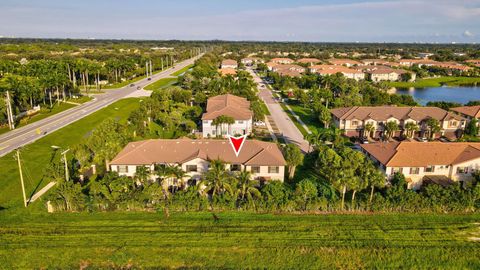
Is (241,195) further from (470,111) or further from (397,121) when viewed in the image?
(470,111)

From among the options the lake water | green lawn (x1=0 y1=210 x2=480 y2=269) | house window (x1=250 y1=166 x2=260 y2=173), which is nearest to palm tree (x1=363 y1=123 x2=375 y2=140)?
green lawn (x1=0 y1=210 x2=480 y2=269)

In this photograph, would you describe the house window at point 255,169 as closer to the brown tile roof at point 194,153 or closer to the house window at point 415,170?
the brown tile roof at point 194,153

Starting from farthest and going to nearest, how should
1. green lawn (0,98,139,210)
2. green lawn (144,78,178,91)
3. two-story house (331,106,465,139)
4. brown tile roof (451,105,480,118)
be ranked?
green lawn (144,78,178,91) → brown tile roof (451,105,480,118) → two-story house (331,106,465,139) → green lawn (0,98,139,210)

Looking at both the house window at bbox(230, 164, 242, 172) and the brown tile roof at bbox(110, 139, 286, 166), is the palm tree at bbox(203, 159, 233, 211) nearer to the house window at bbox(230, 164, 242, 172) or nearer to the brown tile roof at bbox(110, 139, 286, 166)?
the brown tile roof at bbox(110, 139, 286, 166)

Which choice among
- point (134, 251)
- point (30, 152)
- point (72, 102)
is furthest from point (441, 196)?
point (72, 102)

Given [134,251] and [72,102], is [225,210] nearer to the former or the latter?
[134,251]

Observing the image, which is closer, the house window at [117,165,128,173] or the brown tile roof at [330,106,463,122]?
the house window at [117,165,128,173]

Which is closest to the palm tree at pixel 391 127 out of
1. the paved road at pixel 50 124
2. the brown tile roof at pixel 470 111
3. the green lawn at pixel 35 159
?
the brown tile roof at pixel 470 111
